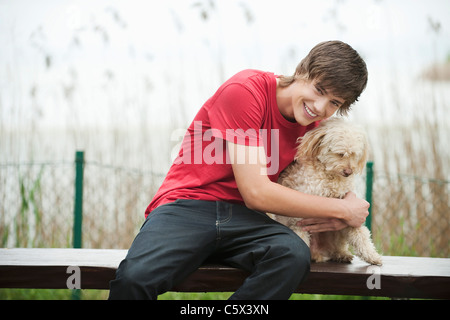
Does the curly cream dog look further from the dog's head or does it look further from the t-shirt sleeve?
the t-shirt sleeve

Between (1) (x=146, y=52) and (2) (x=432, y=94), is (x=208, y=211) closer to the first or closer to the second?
(1) (x=146, y=52)

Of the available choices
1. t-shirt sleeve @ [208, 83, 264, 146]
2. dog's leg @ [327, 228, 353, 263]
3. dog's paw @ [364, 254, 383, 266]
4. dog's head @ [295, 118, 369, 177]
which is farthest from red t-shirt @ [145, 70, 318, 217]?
dog's paw @ [364, 254, 383, 266]

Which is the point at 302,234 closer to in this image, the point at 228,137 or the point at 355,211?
the point at 355,211

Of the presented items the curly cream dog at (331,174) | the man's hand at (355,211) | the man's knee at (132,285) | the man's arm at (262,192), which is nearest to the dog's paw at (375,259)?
the curly cream dog at (331,174)

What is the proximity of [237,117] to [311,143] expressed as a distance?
0.35 m

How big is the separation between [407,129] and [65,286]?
2879mm

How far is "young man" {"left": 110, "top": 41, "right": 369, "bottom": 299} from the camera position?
1735 millimetres

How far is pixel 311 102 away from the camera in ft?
6.41

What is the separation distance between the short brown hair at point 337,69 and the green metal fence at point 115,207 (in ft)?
5.69

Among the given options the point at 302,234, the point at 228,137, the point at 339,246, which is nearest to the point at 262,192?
the point at 228,137

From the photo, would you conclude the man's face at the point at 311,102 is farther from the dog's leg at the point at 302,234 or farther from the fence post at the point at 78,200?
the fence post at the point at 78,200

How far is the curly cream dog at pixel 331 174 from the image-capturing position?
6.55 feet

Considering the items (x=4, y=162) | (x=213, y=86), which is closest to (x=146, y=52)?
(x=213, y=86)
